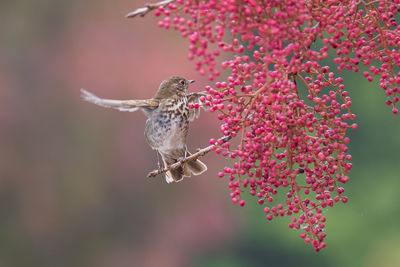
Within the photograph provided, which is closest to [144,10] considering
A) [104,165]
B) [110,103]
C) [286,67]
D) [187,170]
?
[286,67]

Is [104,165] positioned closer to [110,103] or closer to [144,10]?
[110,103]

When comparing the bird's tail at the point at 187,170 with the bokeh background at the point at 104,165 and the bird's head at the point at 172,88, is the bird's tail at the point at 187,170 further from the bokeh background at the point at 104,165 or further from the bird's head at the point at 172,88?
the bokeh background at the point at 104,165

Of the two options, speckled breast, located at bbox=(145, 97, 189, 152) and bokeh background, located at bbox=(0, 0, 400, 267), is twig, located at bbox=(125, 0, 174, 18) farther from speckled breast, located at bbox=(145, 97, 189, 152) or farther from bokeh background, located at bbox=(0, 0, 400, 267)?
bokeh background, located at bbox=(0, 0, 400, 267)

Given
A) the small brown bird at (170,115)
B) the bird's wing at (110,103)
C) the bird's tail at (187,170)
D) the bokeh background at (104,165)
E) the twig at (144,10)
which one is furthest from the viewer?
the bokeh background at (104,165)

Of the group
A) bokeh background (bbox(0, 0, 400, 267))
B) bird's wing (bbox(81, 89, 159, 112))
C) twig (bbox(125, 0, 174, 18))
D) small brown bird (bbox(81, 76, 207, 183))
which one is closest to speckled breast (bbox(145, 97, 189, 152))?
small brown bird (bbox(81, 76, 207, 183))

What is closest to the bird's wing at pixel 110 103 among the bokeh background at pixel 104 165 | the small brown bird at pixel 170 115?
the small brown bird at pixel 170 115

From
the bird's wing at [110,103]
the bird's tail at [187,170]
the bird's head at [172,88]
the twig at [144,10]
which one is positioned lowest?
the bird's tail at [187,170]
